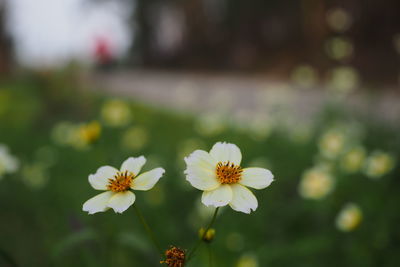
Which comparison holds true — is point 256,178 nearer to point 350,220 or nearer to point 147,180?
point 147,180

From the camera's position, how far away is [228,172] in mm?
598

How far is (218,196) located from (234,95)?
523 cm

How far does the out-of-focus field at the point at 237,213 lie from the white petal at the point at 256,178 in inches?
16.1

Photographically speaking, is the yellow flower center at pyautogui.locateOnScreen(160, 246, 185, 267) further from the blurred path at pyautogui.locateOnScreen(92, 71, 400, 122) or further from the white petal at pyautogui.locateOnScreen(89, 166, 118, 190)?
the blurred path at pyautogui.locateOnScreen(92, 71, 400, 122)

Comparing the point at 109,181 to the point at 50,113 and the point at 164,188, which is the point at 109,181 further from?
the point at 50,113

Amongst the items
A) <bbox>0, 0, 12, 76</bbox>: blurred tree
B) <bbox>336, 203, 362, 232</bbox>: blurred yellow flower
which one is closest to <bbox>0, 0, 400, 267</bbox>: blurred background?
<bbox>336, 203, 362, 232</bbox>: blurred yellow flower

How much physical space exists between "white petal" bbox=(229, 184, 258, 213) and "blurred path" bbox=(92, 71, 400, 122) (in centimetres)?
236

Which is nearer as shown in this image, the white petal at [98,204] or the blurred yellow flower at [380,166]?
the white petal at [98,204]

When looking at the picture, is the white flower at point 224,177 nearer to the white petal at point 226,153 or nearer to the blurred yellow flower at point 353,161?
the white petal at point 226,153

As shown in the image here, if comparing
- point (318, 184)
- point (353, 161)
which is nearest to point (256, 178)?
point (318, 184)

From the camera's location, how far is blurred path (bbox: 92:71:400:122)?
313 cm

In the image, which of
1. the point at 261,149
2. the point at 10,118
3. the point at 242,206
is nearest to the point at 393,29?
the point at 261,149

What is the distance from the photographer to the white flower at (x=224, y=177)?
1.81 feet

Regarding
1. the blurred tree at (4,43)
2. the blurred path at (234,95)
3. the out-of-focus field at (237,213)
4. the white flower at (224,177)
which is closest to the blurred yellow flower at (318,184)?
the out-of-focus field at (237,213)
